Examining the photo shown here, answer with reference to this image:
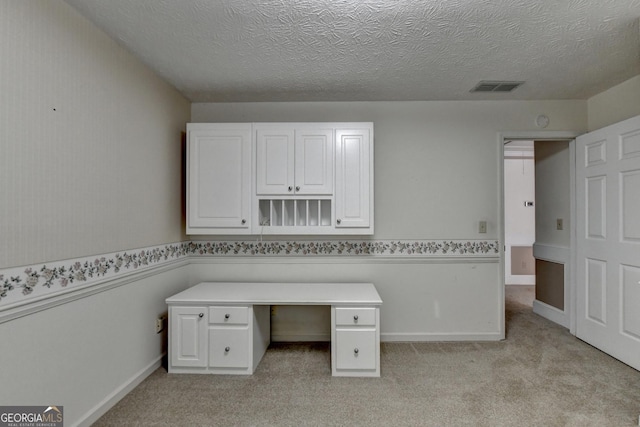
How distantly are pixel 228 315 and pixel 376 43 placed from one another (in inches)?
85.6

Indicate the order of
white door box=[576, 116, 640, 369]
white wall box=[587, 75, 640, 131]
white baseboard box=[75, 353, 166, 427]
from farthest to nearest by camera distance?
1. white wall box=[587, 75, 640, 131]
2. white door box=[576, 116, 640, 369]
3. white baseboard box=[75, 353, 166, 427]

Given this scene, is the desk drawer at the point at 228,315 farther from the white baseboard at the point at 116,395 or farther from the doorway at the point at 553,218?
the doorway at the point at 553,218

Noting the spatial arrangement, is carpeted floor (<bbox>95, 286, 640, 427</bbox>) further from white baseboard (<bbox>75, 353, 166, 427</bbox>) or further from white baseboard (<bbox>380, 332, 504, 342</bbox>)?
white baseboard (<bbox>380, 332, 504, 342</bbox>)

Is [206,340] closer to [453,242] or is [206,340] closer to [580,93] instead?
[453,242]

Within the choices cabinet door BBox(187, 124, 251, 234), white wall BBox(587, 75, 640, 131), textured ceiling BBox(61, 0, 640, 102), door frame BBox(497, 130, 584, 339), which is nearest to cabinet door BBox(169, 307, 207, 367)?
cabinet door BBox(187, 124, 251, 234)

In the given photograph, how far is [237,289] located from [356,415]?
1352 mm

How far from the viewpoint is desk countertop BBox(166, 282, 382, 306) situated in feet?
7.69

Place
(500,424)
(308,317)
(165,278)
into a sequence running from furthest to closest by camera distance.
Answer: (308,317) < (165,278) < (500,424)

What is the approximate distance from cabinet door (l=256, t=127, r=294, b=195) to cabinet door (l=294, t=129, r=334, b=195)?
2.4 inches

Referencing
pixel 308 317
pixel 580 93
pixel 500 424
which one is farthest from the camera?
pixel 308 317

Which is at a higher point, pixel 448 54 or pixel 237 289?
pixel 448 54

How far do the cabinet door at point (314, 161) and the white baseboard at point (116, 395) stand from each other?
1.78 m

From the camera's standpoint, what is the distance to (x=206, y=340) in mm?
2359

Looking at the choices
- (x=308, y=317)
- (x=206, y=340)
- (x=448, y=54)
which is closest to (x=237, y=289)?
(x=206, y=340)
